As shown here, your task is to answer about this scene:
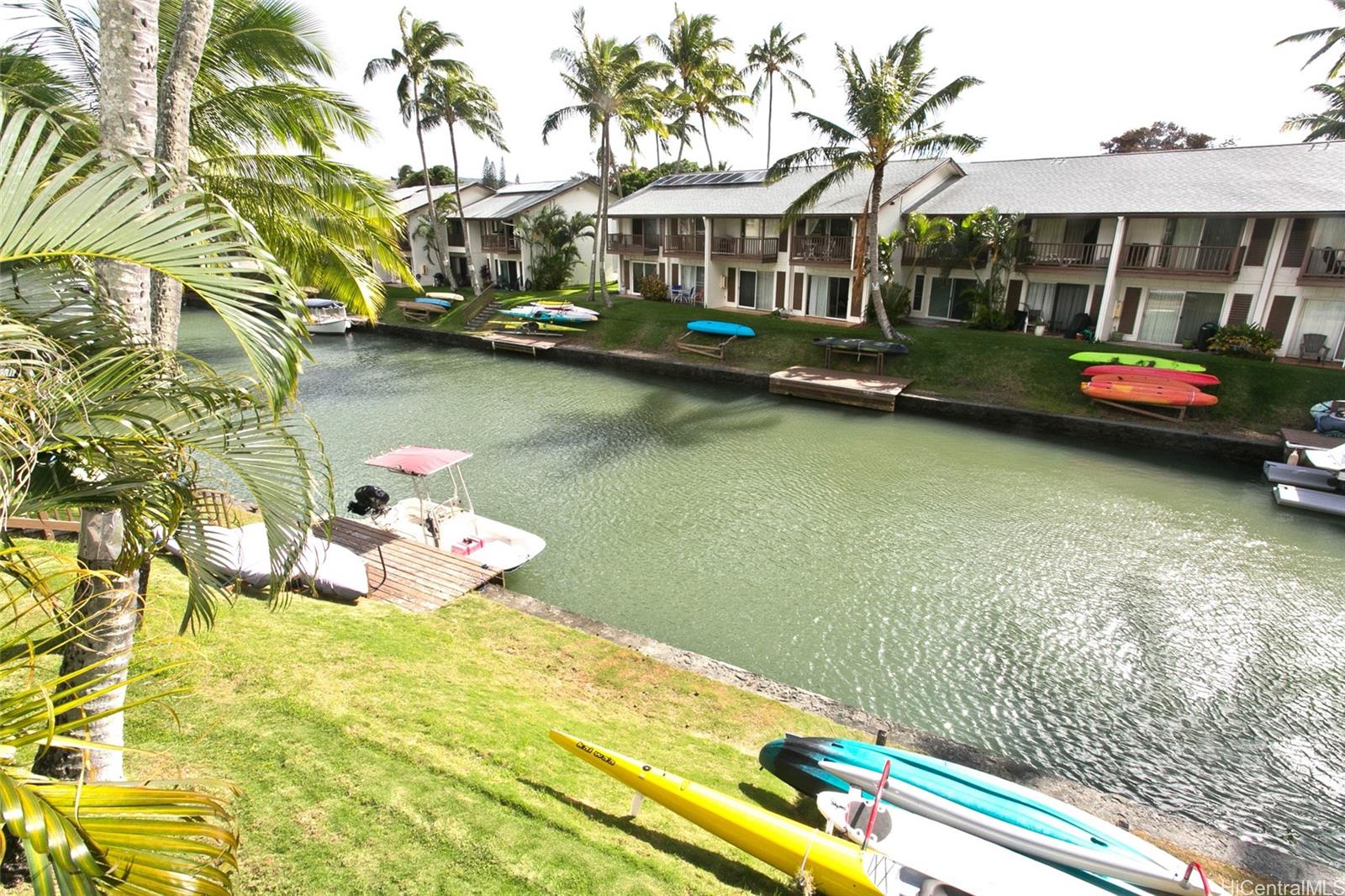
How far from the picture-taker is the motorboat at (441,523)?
13.8 metres

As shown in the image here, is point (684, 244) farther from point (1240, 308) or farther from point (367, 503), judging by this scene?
point (367, 503)

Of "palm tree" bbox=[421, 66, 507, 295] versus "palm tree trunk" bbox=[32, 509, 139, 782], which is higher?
"palm tree" bbox=[421, 66, 507, 295]

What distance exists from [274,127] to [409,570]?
749 cm

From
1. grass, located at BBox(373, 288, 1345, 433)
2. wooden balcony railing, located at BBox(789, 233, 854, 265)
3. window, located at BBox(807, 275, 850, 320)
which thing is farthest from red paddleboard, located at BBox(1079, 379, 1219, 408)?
window, located at BBox(807, 275, 850, 320)

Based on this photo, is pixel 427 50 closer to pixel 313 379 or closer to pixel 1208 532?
pixel 313 379

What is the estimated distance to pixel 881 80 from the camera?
25.0 m

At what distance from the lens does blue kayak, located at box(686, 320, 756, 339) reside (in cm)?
3266

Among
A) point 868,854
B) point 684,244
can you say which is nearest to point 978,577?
point 868,854

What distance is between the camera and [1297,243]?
24234 mm

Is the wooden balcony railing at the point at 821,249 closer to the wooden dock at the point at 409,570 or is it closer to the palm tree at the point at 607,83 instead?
the palm tree at the point at 607,83

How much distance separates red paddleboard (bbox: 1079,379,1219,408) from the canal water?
2351 mm

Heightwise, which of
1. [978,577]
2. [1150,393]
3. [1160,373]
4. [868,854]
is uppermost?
[1160,373]

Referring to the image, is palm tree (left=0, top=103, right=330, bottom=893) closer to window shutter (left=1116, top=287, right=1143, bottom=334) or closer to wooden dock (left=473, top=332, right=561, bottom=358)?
wooden dock (left=473, top=332, right=561, bottom=358)

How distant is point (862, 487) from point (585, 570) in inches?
343
